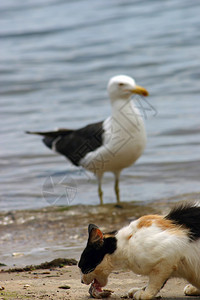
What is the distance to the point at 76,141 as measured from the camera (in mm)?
8281

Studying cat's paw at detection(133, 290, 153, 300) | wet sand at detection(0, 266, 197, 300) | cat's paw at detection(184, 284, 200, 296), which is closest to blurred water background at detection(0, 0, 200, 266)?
wet sand at detection(0, 266, 197, 300)

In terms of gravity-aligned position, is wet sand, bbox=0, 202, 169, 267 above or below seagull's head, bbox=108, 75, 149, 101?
below

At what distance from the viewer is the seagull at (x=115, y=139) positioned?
7.66 meters

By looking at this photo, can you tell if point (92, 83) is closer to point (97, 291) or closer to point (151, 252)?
point (97, 291)

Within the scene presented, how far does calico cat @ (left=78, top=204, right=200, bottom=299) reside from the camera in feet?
11.7

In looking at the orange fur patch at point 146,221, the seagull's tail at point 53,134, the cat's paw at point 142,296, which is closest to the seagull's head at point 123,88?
the seagull's tail at point 53,134

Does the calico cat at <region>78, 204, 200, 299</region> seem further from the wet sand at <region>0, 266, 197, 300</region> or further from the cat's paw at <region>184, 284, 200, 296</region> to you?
the wet sand at <region>0, 266, 197, 300</region>

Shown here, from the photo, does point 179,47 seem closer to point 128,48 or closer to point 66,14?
point 128,48

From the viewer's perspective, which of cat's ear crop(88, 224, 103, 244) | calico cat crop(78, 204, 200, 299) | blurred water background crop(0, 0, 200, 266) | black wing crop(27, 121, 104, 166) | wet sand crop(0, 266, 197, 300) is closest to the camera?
calico cat crop(78, 204, 200, 299)

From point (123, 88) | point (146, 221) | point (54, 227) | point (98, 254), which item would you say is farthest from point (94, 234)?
point (123, 88)

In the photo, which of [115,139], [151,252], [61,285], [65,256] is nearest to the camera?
[151,252]

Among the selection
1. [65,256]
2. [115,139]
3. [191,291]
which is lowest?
[65,256]

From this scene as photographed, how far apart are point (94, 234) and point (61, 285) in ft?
1.90

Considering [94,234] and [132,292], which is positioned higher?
[94,234]
